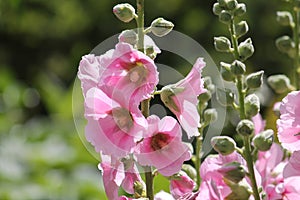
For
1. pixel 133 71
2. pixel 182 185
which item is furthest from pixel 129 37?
pixel 182 185

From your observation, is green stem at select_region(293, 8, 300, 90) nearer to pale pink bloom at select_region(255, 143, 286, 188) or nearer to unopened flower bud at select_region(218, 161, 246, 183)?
pale pink bloom at select_region(255, 143, 286, 188)

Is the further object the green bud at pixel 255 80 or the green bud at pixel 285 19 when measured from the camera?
the green bud at pixel 285 19

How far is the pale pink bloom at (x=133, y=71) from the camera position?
1.79 ft

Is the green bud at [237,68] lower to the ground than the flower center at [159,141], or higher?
higher

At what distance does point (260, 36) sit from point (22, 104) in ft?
4.17

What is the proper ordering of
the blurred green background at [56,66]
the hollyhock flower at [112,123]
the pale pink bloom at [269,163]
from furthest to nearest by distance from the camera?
the blurred green background at [56,66]
the pale pink bloom at [269,163]
the hollyhock flower at [112,123]

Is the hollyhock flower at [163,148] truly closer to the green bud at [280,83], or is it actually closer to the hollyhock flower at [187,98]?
the hollyhock flower at [187,98]

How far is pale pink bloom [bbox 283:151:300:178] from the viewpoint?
1.84 ft

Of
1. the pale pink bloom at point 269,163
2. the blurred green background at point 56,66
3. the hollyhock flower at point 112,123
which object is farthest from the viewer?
the blurred green background at point 56,66

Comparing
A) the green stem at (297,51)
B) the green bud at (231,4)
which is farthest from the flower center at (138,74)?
the green stem at (297,51)

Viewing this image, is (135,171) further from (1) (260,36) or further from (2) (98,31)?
(2) (98,31)

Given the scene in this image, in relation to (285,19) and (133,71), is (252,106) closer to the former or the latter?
(133,71)

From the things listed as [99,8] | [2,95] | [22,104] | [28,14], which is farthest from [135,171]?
[28,14]

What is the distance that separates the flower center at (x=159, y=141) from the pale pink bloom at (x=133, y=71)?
40 millimetres
